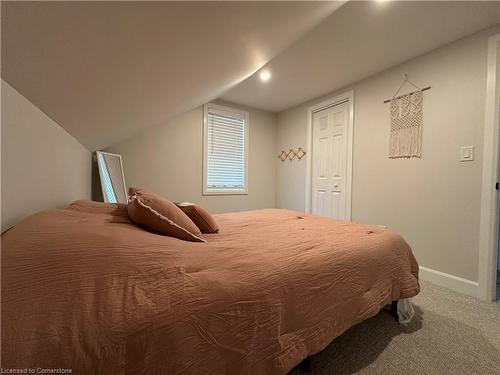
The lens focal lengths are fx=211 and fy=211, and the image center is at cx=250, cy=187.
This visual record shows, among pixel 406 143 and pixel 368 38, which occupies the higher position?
pixel 368 38

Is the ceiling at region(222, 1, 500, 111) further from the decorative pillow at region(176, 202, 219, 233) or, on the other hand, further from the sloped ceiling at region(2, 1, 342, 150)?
the decorative pillow at region(176, 202, 219, 233)

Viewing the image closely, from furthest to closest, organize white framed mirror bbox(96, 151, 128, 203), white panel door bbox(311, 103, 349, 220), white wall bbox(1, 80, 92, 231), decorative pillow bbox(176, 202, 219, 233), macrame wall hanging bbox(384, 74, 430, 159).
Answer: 1. white panel door bbox(311, 103, 349, 220)
2. white framed mirror bbox(96, 151, 128, 203)
3. macrame wall hanging bbox(384, 74, 430, 159)
4. decorative pillow bbox(176, 202, 219, 233)
5. white wall bbox(1, 80, 92, 231)

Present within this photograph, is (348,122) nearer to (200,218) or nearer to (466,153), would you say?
(466,153)

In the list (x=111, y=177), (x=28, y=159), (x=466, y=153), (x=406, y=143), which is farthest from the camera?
(x=111, y=177)

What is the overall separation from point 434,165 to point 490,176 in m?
0.43

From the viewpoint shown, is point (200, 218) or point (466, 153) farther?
point (466, 153)

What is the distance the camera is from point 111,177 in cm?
263

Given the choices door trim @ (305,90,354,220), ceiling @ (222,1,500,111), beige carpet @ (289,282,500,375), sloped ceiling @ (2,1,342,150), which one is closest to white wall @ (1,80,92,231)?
sloped ceiling @ (2,1,342,150)

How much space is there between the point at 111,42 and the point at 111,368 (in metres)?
0.97

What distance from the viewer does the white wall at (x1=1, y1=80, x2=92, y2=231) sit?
2.50 feet

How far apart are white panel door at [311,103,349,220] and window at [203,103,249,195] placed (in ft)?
4.19

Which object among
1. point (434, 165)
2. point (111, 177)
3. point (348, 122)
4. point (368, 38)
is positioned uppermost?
point (368, 38)

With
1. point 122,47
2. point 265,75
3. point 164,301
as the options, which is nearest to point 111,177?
point 122,47

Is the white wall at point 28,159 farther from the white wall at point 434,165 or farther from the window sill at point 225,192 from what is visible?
the white wall at point 434,165
